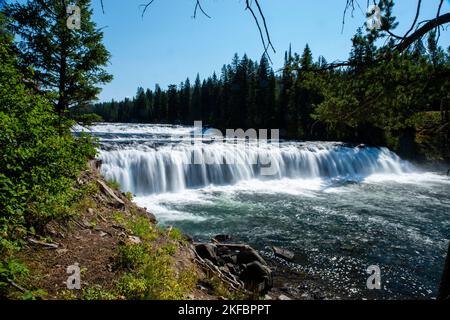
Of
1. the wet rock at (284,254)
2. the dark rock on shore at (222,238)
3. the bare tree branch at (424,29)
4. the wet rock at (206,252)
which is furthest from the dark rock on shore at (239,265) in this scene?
the bare tree branch at (424,29)

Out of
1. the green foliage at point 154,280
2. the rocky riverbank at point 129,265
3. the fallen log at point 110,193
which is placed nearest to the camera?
the rocky riverbank at point 129,265

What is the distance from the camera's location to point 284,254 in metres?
10.2

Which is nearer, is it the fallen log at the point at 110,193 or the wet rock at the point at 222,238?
the fallen log at the point at 110,193

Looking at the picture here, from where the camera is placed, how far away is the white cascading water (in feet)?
63.6

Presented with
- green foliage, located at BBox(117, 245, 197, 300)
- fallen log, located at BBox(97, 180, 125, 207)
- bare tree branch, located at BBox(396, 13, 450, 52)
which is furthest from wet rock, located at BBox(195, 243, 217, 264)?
bare tree branch, located at BBox(396, 13, 450, 52)

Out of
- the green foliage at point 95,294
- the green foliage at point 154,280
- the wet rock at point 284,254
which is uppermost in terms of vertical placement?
the green foliage at point 95,294

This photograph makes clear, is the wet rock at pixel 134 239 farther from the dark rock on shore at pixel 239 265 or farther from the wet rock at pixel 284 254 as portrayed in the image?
the wet rock at pixel 284 254

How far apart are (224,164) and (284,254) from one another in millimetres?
14003

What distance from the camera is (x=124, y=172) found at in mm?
18922

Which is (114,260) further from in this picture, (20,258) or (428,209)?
(428,209)

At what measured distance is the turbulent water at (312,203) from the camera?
9922 mm

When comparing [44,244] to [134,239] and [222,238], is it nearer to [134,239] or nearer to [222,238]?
[134,239]

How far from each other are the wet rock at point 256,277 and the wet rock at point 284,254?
2.04m

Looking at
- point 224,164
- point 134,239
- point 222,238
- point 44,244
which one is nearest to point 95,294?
point 44,244
